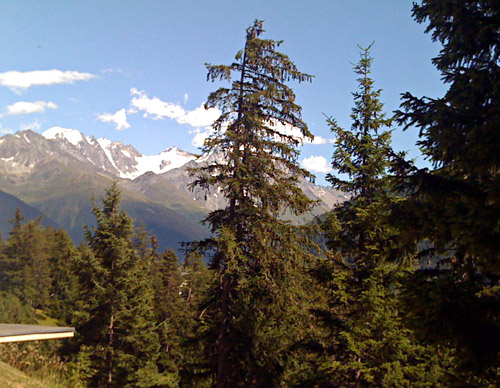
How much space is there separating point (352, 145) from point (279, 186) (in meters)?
2.88

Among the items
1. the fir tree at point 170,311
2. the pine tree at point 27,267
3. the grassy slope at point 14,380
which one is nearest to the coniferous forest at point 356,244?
the grassy slope at point 14,380

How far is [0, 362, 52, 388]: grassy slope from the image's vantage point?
8984 mm

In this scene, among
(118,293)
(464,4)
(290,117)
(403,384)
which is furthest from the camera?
(118,293)

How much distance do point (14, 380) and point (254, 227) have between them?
7.96 meters

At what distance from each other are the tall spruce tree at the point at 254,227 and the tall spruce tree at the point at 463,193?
7.56 m

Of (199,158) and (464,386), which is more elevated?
(199,158)

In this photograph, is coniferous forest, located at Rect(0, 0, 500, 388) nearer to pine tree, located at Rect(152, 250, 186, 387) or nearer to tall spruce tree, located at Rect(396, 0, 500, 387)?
tall spruce tree, located at Rect(396, 0, 500, 387)

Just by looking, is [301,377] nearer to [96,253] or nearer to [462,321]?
[462,321]

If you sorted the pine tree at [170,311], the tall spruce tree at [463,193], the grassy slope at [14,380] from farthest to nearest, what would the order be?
the pine tree at [170,311], the grassy slope at [14,380], the tall spruce tree at [463,193]

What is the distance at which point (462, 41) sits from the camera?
7254 millimetres

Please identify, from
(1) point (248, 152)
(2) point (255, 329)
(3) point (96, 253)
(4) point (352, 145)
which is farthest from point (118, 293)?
(4) point (352, 145)

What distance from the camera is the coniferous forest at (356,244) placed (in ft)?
20.2

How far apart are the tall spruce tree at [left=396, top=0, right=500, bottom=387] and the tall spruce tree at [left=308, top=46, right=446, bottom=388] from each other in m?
3.91

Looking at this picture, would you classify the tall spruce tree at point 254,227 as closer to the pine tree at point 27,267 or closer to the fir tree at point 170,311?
the fir tree at point 170,311
